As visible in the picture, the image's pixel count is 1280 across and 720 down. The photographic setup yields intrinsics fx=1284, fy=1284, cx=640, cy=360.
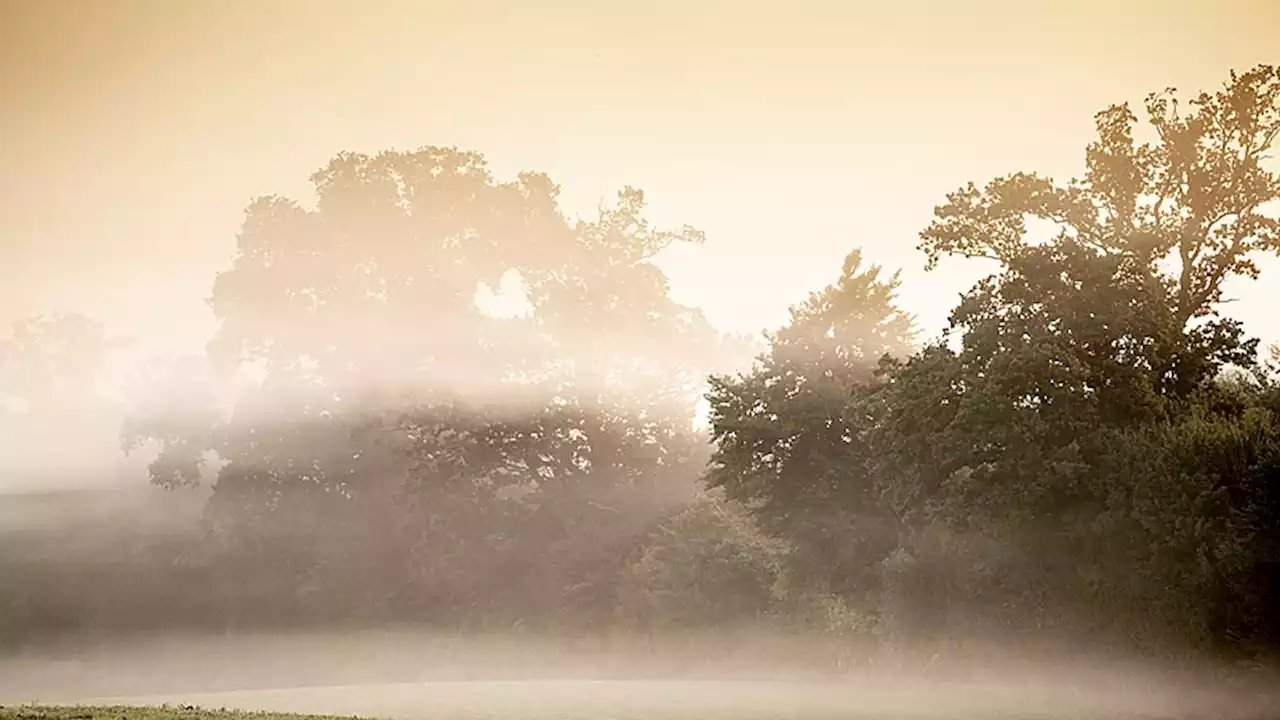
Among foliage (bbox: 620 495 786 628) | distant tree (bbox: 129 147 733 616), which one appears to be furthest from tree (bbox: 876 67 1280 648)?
distant tree (bbox: 129 147 733 616)

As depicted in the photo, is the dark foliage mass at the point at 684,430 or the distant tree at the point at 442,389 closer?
the dark foliage mass at the point at 684,430

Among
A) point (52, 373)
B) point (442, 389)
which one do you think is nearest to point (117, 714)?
point (442, 389)

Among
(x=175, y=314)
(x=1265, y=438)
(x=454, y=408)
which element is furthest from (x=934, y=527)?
(x=175, y=314)

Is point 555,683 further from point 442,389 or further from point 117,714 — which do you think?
point 117,714

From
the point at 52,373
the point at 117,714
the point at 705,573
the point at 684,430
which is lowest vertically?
the point at 117,714

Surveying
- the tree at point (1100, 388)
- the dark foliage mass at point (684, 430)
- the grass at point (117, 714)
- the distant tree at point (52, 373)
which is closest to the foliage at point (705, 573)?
the dark foliage mass at point (684, 430)

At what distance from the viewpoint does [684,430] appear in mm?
62406

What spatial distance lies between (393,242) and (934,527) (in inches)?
1385

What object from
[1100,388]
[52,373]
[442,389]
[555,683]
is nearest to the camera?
[1100,388]

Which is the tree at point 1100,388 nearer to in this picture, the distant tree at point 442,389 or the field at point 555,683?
the field at point 555,683

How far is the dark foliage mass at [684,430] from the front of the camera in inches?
1308

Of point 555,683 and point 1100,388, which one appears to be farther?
point 555,683

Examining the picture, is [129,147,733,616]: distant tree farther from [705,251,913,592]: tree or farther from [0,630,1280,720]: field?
[705,251,913,592]: tree

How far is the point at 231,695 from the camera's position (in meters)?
42.8
